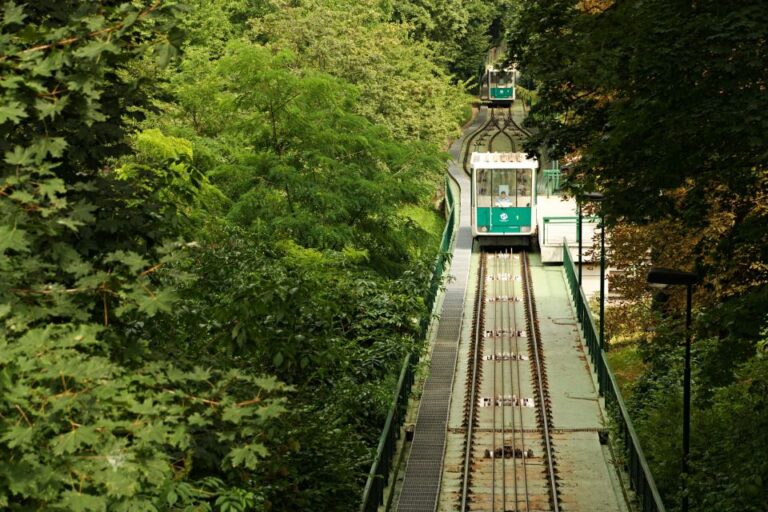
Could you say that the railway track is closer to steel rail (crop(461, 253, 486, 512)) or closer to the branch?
steel rail (crop(461, 253, 486, 512))

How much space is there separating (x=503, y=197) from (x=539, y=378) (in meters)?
17.4

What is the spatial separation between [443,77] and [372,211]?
134 ft

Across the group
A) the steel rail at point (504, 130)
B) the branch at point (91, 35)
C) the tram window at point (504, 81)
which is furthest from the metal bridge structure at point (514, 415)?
the tram window at point (504, 81)

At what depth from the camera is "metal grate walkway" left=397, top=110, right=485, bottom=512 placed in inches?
984

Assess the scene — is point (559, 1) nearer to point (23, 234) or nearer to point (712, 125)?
point (712, 125)

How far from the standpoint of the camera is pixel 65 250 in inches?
381

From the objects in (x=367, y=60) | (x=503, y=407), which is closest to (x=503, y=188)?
(x=367, y=60)

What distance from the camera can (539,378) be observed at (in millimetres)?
33188

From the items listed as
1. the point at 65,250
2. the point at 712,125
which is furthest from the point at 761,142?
the point at 65,250

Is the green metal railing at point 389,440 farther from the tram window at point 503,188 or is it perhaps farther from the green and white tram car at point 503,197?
the tram window at point 503,188

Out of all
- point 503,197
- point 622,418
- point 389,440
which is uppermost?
A: point 503,197

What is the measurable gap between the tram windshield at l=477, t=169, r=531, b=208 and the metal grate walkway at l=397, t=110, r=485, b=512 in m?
2.47

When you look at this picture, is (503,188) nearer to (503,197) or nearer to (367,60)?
(503,197)

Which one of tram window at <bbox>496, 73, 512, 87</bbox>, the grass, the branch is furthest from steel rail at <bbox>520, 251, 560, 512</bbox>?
tram window at <bbox>496, 73, 512, 87</bbox>
